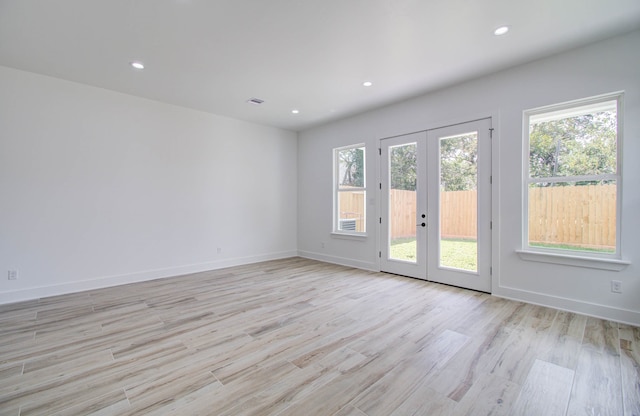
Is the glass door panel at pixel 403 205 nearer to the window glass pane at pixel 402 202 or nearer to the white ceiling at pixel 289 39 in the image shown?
the window glass pane at pixel 402 202

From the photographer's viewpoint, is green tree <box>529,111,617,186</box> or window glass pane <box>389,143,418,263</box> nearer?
green tree <box>529,111,617,186</box>

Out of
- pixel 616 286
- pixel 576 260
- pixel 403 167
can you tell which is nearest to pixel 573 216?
pixel 576 260

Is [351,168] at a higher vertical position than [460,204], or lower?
higher

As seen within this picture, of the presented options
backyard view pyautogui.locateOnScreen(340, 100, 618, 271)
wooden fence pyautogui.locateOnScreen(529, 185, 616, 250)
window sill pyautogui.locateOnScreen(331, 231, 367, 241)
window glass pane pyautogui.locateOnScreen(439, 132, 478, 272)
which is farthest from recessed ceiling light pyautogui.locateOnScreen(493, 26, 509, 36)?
window sill pyautogui.locateOnScreen(331, 231, 367, 241)

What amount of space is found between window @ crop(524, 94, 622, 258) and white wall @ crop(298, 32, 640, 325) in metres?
0.12

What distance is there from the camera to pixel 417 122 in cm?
444

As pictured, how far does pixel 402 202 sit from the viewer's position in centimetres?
473

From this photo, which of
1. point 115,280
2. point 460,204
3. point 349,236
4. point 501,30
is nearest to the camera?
point 501,30

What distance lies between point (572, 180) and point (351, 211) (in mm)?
3337

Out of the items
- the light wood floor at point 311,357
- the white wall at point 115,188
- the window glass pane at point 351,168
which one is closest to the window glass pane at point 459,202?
the light wood floor at point 311,357

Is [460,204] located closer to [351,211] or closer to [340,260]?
[351,211]

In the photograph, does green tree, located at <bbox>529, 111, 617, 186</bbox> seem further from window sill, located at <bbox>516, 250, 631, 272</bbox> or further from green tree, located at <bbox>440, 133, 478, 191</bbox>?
window sill, located at <bbox>516, 250, 631, 272</bbox>

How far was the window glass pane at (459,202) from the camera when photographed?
3900mm

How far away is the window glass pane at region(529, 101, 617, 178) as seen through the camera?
3.01m
